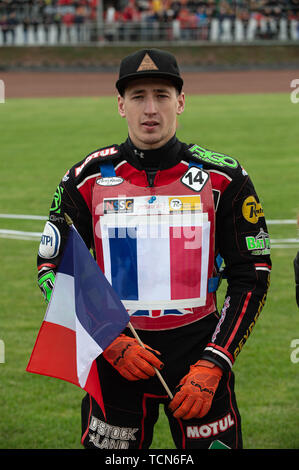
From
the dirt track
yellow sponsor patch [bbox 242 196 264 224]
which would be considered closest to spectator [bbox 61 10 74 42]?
the dirt track

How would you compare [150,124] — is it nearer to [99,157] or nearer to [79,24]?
[99,157]

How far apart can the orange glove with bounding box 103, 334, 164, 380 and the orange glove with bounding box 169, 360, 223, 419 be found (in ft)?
0.44

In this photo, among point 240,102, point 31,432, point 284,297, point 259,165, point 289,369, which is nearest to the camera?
point 31,432

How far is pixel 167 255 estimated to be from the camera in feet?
10.5

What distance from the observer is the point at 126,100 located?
3238mm

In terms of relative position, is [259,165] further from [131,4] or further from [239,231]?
[131,4]

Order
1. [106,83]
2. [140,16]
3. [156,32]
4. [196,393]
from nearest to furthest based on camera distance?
1. [196,393]
2. [106,83]
3. [156,32]
4. [140,16]

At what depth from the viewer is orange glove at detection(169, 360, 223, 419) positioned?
3055mm

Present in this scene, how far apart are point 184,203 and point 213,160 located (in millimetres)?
243

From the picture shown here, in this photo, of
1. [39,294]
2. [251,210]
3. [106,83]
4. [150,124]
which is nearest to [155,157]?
[150,124]

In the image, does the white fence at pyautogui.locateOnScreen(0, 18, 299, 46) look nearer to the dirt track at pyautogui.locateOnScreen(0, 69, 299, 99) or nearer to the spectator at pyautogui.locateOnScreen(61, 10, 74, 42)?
the spectator at pyautogui.locateOnScreen(61, 10, 74, 42)

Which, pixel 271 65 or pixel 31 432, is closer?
pixel 31 432
